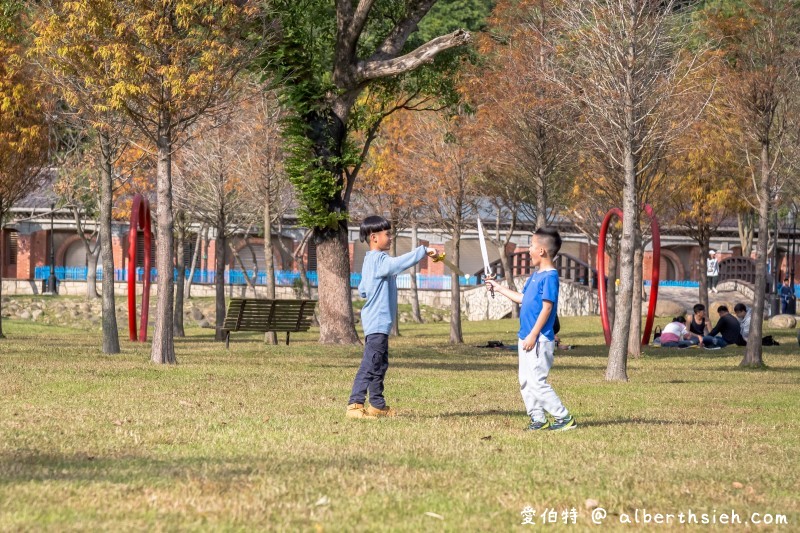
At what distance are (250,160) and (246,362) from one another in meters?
13.5

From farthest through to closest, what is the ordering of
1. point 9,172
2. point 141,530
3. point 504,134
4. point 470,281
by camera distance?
point 470,281
point 504,134
point 9,172
point 141,530

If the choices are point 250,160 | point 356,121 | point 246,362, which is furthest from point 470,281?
point 246,362

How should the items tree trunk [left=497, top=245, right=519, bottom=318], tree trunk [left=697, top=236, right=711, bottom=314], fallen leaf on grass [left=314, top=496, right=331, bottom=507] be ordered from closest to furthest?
1. fallen leaf on grass [left=314, top=496, right=331, bottom=507]
2. tree trunk [left=697, top=236, right=711, bottom=314]
3. tree trunk [left=497, top=245, right=519, bottom=318]

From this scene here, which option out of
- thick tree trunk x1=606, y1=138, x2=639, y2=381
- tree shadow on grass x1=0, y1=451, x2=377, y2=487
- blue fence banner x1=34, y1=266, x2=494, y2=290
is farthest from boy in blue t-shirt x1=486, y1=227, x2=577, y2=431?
blue fence banner x1=34, y1=266, x2=494, y2=290

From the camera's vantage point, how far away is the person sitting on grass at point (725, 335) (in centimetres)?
2508

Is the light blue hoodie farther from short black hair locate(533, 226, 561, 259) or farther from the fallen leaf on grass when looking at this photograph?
the fallen leaf on grass

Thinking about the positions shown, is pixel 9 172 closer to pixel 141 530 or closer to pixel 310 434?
pixel 310 434

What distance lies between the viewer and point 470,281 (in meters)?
57.6

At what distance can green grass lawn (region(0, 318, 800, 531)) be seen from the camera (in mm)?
5609

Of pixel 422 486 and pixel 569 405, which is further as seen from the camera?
pixel 569 405

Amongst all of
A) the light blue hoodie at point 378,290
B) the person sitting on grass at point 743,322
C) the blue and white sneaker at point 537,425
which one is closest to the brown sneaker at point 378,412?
the light blue hoodie at point 378,290

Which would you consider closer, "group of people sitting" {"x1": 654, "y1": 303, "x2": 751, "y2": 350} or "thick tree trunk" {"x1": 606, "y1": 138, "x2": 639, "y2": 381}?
"thick tree trunk" {"x1": 606, "y1": 138, "x2": 639, "y2": 381}

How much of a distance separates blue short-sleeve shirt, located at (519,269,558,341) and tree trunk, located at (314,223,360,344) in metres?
14.5

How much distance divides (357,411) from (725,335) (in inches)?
683
